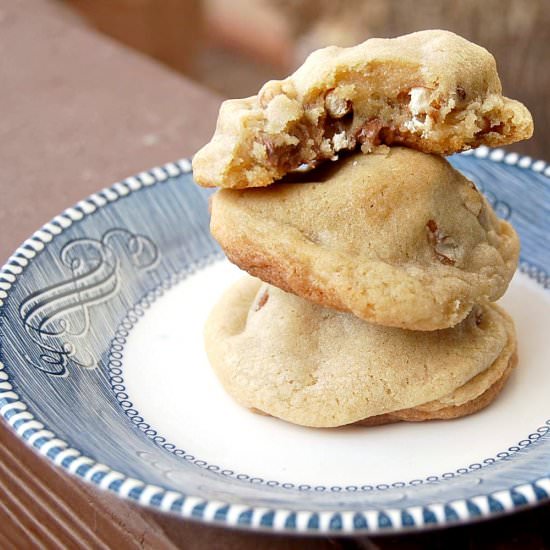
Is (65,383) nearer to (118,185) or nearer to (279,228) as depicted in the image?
(279,228)

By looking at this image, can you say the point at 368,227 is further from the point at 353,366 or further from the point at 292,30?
the point at 292,30

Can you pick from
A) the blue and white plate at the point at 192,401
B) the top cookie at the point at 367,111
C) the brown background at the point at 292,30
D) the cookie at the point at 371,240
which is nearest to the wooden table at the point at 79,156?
the blue and white plate at the point at 192,401

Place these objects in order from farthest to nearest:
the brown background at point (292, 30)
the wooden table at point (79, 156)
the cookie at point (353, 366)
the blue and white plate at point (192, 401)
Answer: the brown background at point (292, 30)
the cookie at point (353, 366)
the wooden table at point (79, 156)
the blue and white plate at point (192, 401)

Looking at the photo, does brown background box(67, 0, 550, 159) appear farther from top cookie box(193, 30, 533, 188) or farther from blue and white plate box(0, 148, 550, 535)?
top cookie box(193, 30, 533, 188)

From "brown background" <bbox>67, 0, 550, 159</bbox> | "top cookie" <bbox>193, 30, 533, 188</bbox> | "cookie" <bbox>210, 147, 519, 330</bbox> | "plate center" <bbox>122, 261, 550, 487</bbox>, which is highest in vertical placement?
"top cookie" <bbox>193, 30, 533, 188</bbox>

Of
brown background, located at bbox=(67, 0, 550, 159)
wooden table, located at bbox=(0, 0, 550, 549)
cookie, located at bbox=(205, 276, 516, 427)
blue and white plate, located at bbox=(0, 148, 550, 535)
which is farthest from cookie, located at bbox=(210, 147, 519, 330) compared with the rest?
brown background, located at bbox=(67, 0, 550, 159)

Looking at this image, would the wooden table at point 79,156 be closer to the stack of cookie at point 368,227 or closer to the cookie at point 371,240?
the stack of cookie at point 368,227
